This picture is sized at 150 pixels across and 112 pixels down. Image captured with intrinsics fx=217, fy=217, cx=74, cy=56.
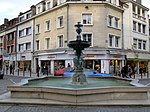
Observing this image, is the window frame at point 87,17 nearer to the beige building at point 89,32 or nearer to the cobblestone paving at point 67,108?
the beige building at point 89,32

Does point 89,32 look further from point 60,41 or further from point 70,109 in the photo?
point 70,109

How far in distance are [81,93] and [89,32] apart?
21.1 m

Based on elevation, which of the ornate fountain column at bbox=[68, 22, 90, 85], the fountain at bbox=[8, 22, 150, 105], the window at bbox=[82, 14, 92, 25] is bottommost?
the fountain at bbox=[8, 22, 150, 105]

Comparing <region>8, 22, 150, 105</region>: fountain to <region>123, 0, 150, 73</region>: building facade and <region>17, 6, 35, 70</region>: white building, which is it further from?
<region>17, 6, 35, 70</region>: white building

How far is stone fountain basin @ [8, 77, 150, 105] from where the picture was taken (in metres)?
7.57

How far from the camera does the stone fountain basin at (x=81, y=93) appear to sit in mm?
7574

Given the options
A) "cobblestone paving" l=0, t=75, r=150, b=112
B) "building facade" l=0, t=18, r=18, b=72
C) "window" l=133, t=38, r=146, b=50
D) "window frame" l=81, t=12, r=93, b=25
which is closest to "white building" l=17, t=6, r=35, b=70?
"building facade" l=0, t=18, r=18, b=72

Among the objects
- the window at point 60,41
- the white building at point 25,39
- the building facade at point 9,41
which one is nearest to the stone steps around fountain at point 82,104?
the window at point 60,41

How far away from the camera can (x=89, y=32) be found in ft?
92.2

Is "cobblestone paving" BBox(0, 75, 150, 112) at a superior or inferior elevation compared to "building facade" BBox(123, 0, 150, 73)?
inferior

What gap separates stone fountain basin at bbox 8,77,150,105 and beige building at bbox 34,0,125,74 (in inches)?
767

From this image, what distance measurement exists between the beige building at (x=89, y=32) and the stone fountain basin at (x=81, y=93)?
19494 mm

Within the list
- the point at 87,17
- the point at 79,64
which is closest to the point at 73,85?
the point at 79,64

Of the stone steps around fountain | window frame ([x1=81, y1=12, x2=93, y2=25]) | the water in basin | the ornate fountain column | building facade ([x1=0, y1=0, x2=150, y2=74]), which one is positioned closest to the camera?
the stone steps around fountain
